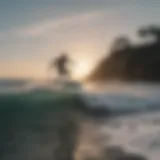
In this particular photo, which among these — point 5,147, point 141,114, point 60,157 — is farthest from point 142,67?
point 5,147

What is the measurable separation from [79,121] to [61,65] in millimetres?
178

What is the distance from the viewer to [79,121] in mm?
994

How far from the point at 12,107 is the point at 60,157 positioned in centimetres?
20

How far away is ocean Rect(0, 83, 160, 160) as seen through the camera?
3.17 ft

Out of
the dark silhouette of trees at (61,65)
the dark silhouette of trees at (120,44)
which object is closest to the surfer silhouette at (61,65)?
the dark silhouette of trees at (61,65)

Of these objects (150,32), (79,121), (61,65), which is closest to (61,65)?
(61,65)

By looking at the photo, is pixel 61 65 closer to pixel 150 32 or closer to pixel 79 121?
pixel 79 121

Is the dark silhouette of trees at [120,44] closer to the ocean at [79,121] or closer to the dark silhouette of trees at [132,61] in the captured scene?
the dark silhouette of trees at [132,61]

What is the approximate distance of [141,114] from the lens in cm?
99

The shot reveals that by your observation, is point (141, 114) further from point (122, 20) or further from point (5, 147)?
point (5, 147)

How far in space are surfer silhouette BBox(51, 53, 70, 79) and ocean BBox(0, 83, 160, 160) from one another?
0.18ft

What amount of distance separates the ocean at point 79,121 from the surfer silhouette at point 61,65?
55 mm

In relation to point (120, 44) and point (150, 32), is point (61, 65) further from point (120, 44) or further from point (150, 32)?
point (150, 32)

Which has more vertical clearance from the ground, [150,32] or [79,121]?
[150,32]
